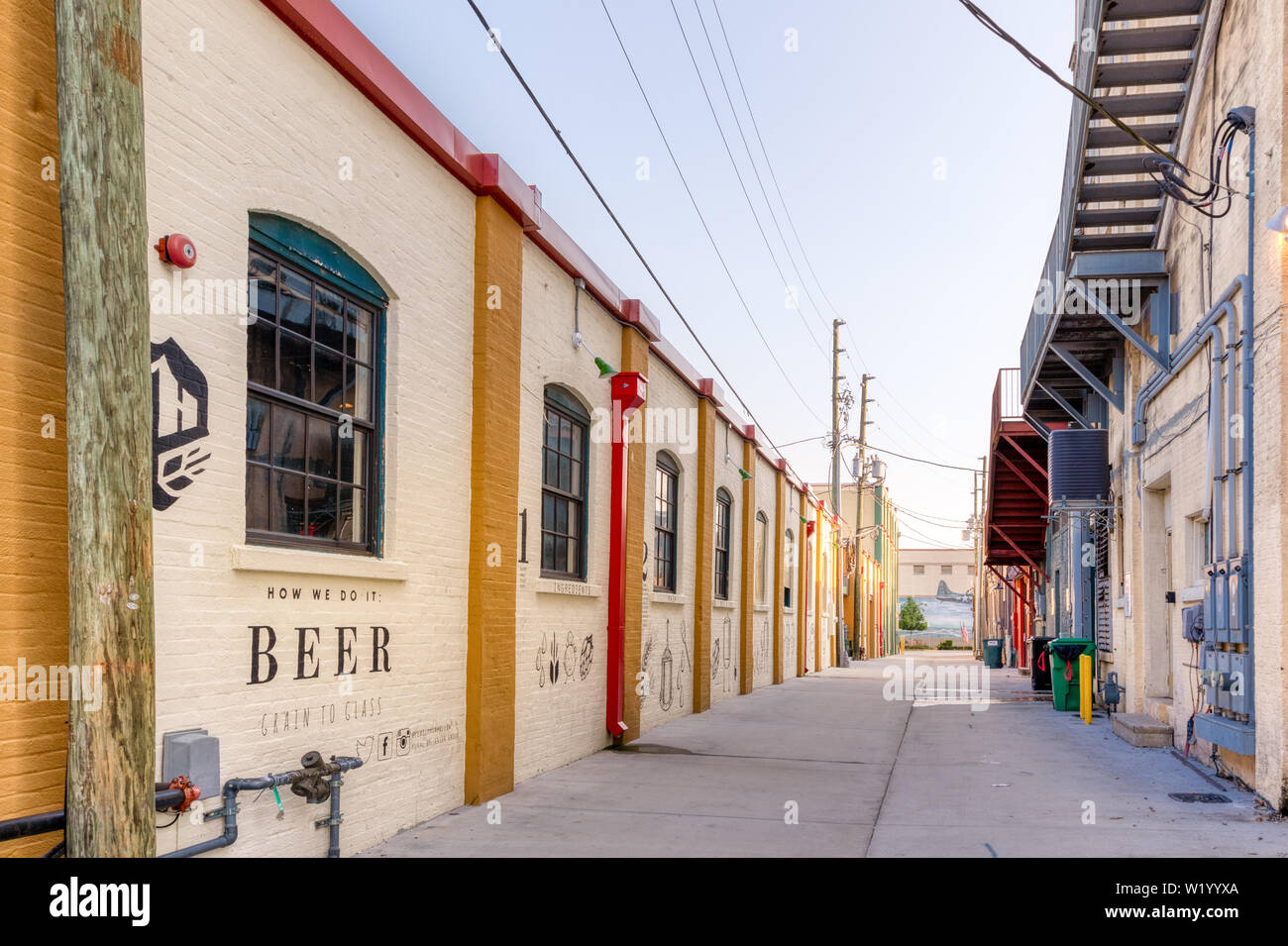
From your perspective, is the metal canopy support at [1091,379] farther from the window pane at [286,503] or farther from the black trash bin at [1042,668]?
the window pane at [286,503]

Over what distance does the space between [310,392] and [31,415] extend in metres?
2.31

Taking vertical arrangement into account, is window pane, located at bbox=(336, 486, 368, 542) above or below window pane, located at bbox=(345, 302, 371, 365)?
below

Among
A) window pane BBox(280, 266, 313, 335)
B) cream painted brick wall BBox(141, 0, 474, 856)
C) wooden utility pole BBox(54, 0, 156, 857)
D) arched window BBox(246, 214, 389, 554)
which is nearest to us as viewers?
wooden utility pole BBox(54, 0, 156, 857)

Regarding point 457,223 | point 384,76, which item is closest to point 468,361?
point 457,223

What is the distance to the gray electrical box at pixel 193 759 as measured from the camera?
525 centimetres

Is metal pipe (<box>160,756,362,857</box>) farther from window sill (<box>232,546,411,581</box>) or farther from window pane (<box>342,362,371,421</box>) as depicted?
window pane (<box>342,362,371,421</box>)

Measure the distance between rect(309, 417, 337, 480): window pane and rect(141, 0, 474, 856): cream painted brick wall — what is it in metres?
0.55

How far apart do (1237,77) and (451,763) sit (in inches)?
355

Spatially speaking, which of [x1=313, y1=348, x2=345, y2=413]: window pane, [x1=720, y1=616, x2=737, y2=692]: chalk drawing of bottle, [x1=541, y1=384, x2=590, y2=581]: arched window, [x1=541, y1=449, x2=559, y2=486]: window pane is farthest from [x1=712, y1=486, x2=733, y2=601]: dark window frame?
[x1=313, y1=348, x2=345, y2=413]: window pane

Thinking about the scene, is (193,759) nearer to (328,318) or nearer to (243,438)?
(243,438)

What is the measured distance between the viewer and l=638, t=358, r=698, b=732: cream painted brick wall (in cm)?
1446

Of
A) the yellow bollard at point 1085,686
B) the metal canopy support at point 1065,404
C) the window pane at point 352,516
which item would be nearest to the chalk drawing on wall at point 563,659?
the window pane at point 352,516

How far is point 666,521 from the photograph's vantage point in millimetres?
15727

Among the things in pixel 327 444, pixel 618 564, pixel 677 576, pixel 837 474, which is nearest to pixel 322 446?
pixel 327 444
